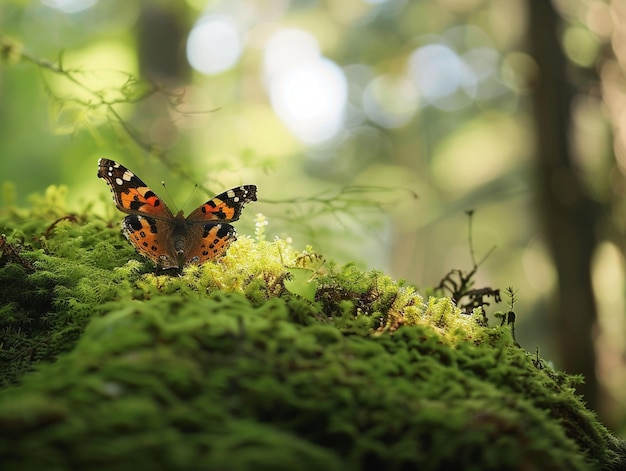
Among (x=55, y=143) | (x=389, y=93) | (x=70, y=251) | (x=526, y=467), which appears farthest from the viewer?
(x=389, y=93)

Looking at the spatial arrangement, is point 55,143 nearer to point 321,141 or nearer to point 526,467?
point 526,467

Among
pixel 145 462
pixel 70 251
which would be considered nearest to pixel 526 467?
pixel 145 462

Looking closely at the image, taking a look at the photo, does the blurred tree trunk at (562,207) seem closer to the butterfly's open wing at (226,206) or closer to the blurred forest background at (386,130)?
the blurred forest background at (386,130)

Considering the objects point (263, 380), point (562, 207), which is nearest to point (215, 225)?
point (263, 380)

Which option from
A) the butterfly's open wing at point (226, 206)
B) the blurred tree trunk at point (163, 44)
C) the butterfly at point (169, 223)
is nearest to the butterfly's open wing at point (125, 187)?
the butterfly at point (169, 223)

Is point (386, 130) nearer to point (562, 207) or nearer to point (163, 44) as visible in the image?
point (163, 44)
